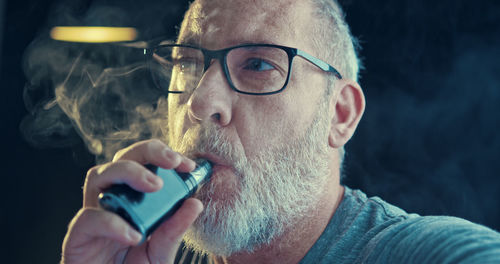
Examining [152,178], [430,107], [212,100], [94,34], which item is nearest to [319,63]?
[212,100]

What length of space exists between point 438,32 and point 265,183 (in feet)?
3.53

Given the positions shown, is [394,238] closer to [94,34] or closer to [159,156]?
[159,156]

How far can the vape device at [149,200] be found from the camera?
2.54ft

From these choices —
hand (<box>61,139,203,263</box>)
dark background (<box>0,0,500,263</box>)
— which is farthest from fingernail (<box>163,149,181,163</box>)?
dark background (<box>0,0,500,263</box>)

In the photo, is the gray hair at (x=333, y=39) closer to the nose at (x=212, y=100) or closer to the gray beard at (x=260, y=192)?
the gray beard at (x=260, y=192)

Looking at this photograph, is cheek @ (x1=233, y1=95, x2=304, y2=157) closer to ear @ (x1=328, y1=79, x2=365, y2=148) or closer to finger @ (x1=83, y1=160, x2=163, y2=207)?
ear @ (x1=328, y1=79, x2=365, y2=148)

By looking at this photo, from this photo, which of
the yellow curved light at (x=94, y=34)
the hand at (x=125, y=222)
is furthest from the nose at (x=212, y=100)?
the yellow curved light at (x=94, y=34)

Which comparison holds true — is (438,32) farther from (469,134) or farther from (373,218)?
(373,218)

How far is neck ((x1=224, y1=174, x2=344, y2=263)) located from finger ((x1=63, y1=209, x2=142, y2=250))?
22.5 inches

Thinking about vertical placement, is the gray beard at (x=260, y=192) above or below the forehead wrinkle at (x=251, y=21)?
below

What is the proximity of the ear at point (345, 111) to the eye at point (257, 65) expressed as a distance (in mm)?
297

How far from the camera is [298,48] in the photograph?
1.37m

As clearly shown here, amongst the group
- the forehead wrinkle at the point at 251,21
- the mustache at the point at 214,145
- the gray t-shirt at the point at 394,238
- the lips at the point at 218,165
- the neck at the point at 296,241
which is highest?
the forehead wrinkle at the point at 251,21

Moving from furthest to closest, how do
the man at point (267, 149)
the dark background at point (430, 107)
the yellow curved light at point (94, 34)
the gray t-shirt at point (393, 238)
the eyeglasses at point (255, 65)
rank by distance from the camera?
the yellow curved light at point (94, 34) < the dark background at point (430, 107) < the eyeglasses at point (255, 65) < the man at point (267, 149) < the gray t-shirt at point (393, 238)
